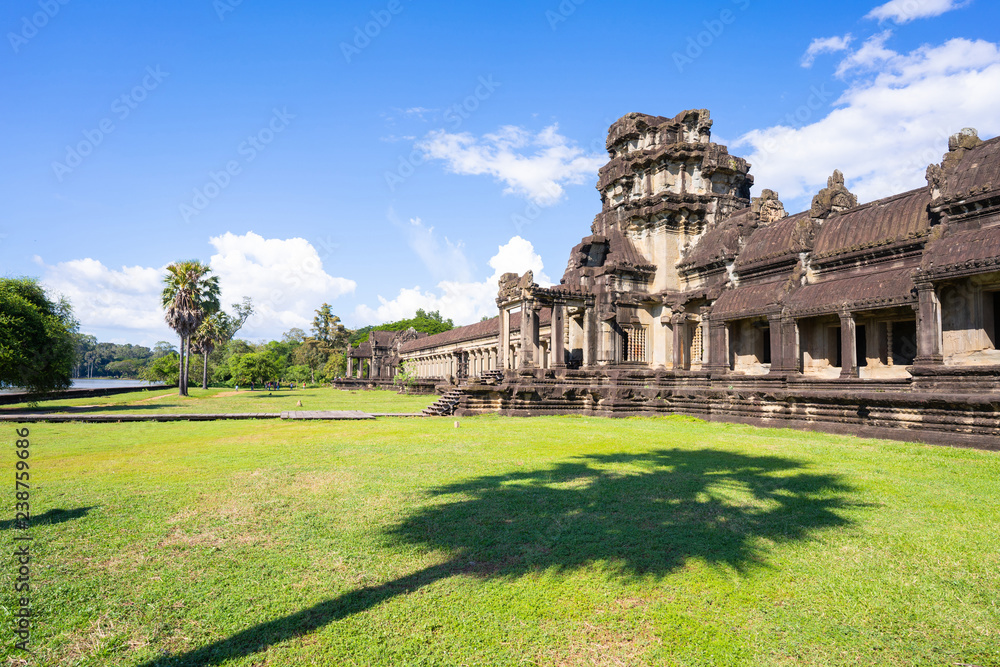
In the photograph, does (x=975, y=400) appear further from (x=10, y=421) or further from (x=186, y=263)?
→ (x=186, y=263)

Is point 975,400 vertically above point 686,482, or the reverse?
point 975,400

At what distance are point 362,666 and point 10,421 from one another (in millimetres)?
19426

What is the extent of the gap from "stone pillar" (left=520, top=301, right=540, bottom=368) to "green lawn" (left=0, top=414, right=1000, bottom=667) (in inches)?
533

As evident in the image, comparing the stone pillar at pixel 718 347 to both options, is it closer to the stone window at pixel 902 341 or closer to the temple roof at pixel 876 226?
the temple roof at pixel 876 226

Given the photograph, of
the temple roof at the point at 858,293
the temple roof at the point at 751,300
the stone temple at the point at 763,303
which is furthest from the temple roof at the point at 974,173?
the temple roof at the point at 751,300

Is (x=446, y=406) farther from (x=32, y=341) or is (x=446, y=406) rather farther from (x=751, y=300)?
(x=32, y=341)

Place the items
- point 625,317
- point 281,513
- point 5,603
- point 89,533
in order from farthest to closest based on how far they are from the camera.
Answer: point 625,317 < point 281,513 < point 89,533 < point 5,603

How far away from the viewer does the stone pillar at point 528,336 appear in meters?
21.8

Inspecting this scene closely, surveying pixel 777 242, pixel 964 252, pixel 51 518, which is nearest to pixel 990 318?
pixel 964 252

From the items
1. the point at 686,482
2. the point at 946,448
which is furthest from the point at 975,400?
the point at 686,482

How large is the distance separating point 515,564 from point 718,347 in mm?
18128

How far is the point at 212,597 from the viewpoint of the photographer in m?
3.63

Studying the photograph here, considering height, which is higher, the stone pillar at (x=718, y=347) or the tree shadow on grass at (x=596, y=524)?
the stone pillar at (x=718, y=347)

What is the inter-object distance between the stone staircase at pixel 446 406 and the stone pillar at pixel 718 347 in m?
9.51
